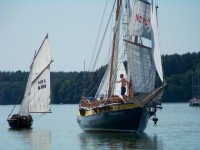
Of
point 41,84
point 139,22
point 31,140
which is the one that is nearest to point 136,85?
point 139,22

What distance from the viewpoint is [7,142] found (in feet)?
192

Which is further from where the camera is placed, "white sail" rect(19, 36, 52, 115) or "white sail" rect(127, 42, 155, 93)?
"white sail" rect(19, 36, 52, 115)

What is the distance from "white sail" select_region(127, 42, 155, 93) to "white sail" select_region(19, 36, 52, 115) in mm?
17670

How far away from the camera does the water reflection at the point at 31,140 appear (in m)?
53.5

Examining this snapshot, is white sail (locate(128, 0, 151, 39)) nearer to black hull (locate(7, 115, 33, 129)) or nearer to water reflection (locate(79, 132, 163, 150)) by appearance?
water reflection (locate(79, 132, 163, 150))

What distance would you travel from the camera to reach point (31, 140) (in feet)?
197

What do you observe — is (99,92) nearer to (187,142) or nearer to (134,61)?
(134,61)

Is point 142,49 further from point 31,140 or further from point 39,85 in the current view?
point 39,85

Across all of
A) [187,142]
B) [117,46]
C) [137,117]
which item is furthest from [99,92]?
[187,142]

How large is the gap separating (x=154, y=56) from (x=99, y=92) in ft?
34.7

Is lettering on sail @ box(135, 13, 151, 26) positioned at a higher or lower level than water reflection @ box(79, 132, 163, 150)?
higher

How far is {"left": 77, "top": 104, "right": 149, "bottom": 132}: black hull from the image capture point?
59188mm

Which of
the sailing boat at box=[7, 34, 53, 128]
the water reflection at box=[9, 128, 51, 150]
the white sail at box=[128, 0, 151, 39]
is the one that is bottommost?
the water reflection at box=[9, 128, 51, 150]

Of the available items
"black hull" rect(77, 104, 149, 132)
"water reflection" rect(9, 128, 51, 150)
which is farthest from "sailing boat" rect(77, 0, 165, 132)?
"water reflection" rect(9, 128, 51, 150)
